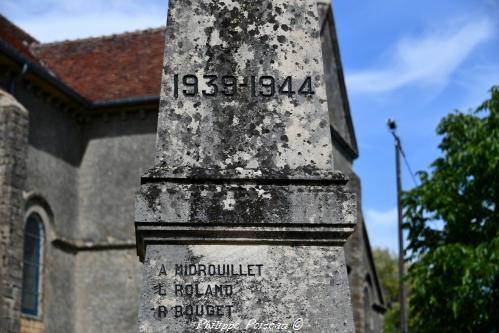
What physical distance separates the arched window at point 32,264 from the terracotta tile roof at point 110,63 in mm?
3998

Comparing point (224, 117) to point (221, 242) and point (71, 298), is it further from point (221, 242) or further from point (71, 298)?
point (71, 298)

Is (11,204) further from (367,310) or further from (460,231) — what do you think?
(367,310)

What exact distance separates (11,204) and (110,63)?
7.67 m

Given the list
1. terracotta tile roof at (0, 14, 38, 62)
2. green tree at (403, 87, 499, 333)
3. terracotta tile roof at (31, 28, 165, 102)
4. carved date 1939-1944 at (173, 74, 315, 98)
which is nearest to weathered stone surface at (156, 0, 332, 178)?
carved date 1939-1944 at (173, 74, 315, 98)

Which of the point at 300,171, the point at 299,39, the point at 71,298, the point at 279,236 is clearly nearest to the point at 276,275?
the point at 279,236

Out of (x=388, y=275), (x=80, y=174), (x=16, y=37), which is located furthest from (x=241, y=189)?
(x=388, y=275)

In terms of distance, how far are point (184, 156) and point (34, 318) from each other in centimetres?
1511

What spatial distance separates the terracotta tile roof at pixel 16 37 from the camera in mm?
21967

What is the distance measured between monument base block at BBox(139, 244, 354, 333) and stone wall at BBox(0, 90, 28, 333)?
12.6 meters

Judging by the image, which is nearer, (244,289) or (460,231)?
(244,289)

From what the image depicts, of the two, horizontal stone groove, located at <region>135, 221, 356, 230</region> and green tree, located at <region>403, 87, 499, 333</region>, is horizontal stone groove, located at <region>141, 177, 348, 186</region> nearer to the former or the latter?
horizontal stone groove, located at <region>135, 221, 356, 230</region>

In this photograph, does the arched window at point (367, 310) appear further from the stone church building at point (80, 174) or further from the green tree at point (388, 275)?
the green tree at point (388, 275)

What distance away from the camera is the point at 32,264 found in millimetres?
18609

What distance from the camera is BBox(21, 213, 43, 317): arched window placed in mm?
18203
